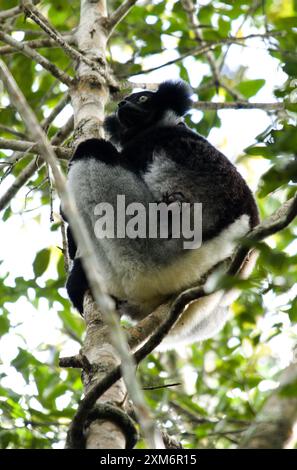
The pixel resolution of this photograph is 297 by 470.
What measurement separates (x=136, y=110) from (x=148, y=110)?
0.51 feet

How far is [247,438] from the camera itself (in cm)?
187

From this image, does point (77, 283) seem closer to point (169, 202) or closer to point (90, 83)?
point (169, 202)

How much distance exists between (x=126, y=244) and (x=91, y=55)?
1.62m

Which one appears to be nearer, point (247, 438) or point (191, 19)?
point (247, 438)

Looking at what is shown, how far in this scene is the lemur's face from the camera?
5.70m

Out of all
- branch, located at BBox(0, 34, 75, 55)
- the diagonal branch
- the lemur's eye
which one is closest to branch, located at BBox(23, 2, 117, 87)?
branch, located at BBox(0, 34, 75, 55)

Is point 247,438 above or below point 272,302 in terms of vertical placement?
below

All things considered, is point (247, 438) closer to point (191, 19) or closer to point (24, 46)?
point (24, 46)

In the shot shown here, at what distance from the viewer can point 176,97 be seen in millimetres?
5797

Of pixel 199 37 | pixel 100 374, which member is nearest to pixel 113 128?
pixel 199 37

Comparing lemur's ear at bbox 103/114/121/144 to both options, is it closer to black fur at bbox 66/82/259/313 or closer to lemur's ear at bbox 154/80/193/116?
black fur at bbox 66/82/259/313
